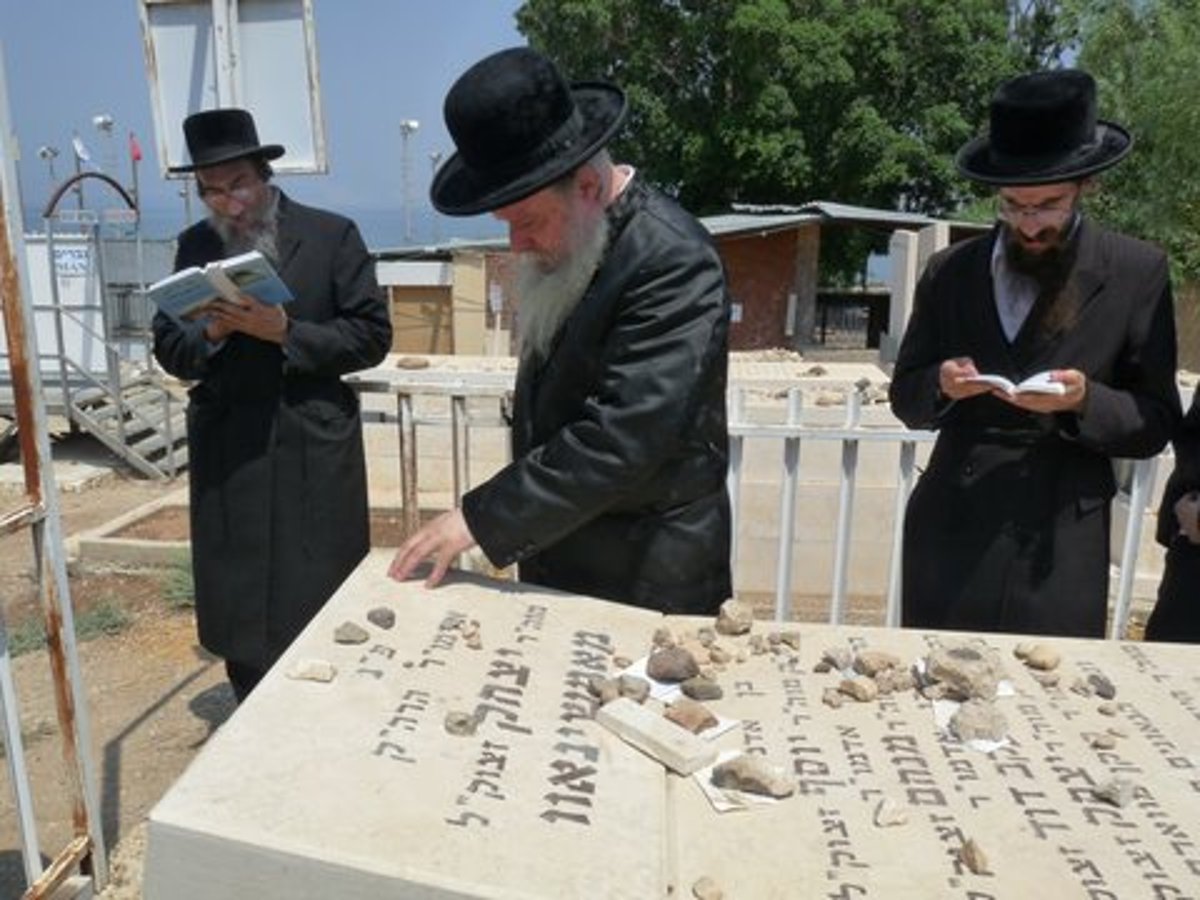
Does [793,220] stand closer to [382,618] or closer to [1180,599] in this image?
[1180,599]

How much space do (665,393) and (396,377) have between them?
1910 millimetres

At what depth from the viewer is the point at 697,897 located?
4.29 feet

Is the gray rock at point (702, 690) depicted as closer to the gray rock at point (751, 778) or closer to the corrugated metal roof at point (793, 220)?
the gray rock at point (751, 778)

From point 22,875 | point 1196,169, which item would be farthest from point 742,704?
point 1196,169

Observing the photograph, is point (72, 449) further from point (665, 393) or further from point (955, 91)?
point (955, 91)

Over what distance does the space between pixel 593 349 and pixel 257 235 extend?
4.90 feet

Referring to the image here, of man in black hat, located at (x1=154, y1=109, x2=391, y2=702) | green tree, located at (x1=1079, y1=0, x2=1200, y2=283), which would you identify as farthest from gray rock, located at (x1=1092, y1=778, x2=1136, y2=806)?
green tree, located at (x1=1079, y1=0, x2=1200, y2=283)

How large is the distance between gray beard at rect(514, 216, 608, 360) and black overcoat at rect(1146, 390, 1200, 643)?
1.48 meters

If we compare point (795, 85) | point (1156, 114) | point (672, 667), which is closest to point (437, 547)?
point (672, 667)

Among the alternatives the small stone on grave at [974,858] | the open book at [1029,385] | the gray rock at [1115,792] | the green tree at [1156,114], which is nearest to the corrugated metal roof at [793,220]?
the green tree at [1156,114]

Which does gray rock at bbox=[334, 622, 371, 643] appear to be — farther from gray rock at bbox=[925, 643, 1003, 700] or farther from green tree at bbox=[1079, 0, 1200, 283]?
green tree at bbox=[1079, 0, 1200, 283]

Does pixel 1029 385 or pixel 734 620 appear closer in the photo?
pixel 734 620

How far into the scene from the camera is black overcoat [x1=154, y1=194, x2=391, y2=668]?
3.11 metres

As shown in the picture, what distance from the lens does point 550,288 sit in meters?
2.18
